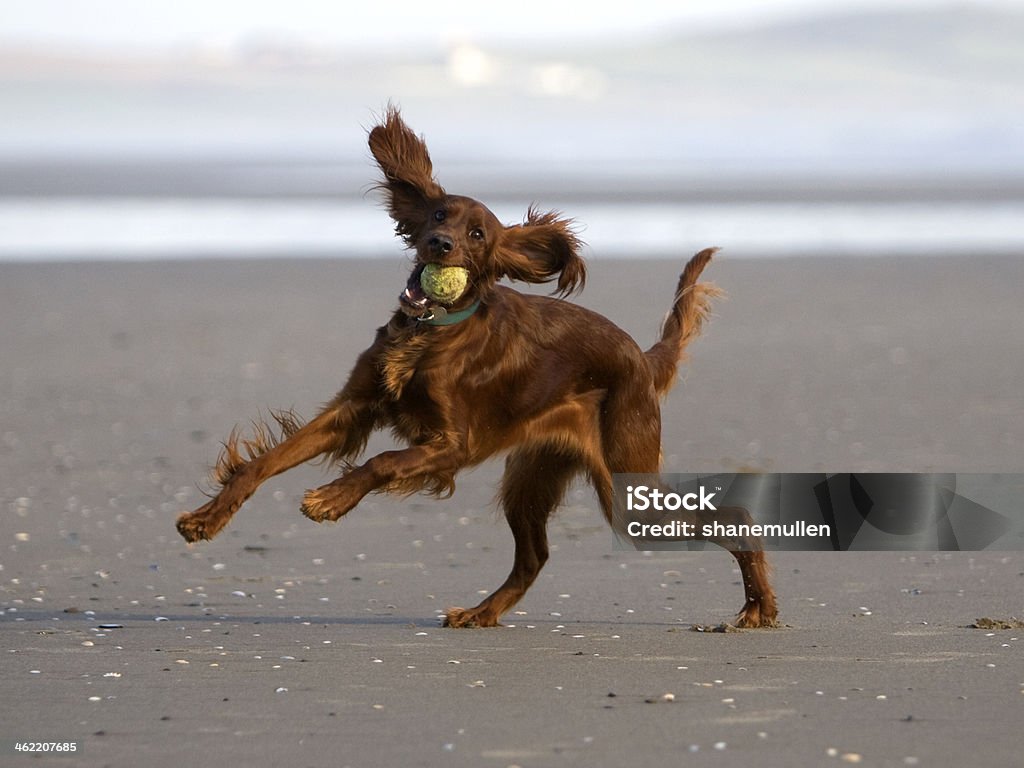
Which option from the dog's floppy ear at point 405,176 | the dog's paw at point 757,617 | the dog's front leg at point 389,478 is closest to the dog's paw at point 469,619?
the dog's front leg at point 389,478

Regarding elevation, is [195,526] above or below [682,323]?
below

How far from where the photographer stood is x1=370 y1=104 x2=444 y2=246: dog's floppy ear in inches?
223

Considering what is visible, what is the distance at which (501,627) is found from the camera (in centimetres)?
581

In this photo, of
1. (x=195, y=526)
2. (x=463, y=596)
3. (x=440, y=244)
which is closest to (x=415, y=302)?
(x=440, y=244)

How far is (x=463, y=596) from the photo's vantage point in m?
6.37

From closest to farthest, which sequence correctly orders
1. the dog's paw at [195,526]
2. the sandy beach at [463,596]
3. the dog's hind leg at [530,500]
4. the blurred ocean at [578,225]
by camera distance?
the sandy beach at [463,596]
the dog's paw at [195,526]
the dog's hind leg at [530,500]
the blurred ocean at [578,225]

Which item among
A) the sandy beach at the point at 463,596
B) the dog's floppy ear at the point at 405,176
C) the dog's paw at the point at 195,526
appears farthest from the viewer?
the dog's floppy ear at the point at 405,176

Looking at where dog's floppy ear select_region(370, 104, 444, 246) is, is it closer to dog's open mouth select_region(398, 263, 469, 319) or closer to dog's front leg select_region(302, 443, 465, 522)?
dog's open mouth select_region(398, 263, 469, 319)

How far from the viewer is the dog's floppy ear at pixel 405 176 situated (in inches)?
223

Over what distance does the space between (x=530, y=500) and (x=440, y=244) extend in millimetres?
1099

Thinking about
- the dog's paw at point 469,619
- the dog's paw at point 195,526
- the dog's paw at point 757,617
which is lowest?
the dog's paw at point 469,619

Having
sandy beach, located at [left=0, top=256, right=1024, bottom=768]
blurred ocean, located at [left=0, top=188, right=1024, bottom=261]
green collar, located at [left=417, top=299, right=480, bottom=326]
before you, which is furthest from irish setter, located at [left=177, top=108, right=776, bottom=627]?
blurred ocean, located at [left=0, top=188, right=1024, bottom=261]

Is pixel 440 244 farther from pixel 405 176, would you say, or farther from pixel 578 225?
pixel 578 225

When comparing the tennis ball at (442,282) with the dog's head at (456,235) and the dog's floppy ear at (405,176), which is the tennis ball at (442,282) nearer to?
the dog's head at (456,235)
